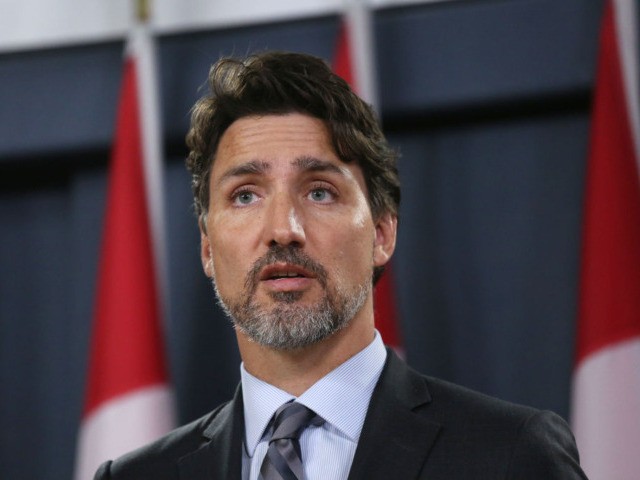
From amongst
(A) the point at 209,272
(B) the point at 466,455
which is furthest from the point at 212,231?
(B) the point at 466,455

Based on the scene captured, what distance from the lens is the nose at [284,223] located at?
1308 mm

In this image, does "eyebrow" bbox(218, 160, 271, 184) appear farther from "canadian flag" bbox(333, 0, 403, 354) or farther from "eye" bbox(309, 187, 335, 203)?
"canadian flag" bbox(333, 0, 403, 354)

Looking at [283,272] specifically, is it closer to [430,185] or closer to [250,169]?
[250,169]

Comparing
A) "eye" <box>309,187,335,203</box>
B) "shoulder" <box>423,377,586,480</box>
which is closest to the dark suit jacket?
"shoulder" <box>423,377,586,480</box>

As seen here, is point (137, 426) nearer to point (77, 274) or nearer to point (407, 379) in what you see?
point (77, 274)

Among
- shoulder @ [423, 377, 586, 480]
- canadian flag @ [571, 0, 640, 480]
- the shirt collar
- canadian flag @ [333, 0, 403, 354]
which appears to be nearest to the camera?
shoulder @ [423, 377, 586, 480]

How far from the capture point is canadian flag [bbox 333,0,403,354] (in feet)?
6.75

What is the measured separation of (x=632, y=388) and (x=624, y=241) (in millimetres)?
254

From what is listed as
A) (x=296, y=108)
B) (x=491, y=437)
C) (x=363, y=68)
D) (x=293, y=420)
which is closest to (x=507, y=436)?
(x=491, y=437)

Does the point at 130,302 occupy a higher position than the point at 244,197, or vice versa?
the point at 244,197

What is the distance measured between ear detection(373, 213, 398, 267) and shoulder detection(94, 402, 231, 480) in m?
0.27

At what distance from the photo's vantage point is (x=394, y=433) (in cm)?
129

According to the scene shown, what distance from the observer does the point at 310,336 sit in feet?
4.30

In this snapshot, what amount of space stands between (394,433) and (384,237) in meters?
0.30
